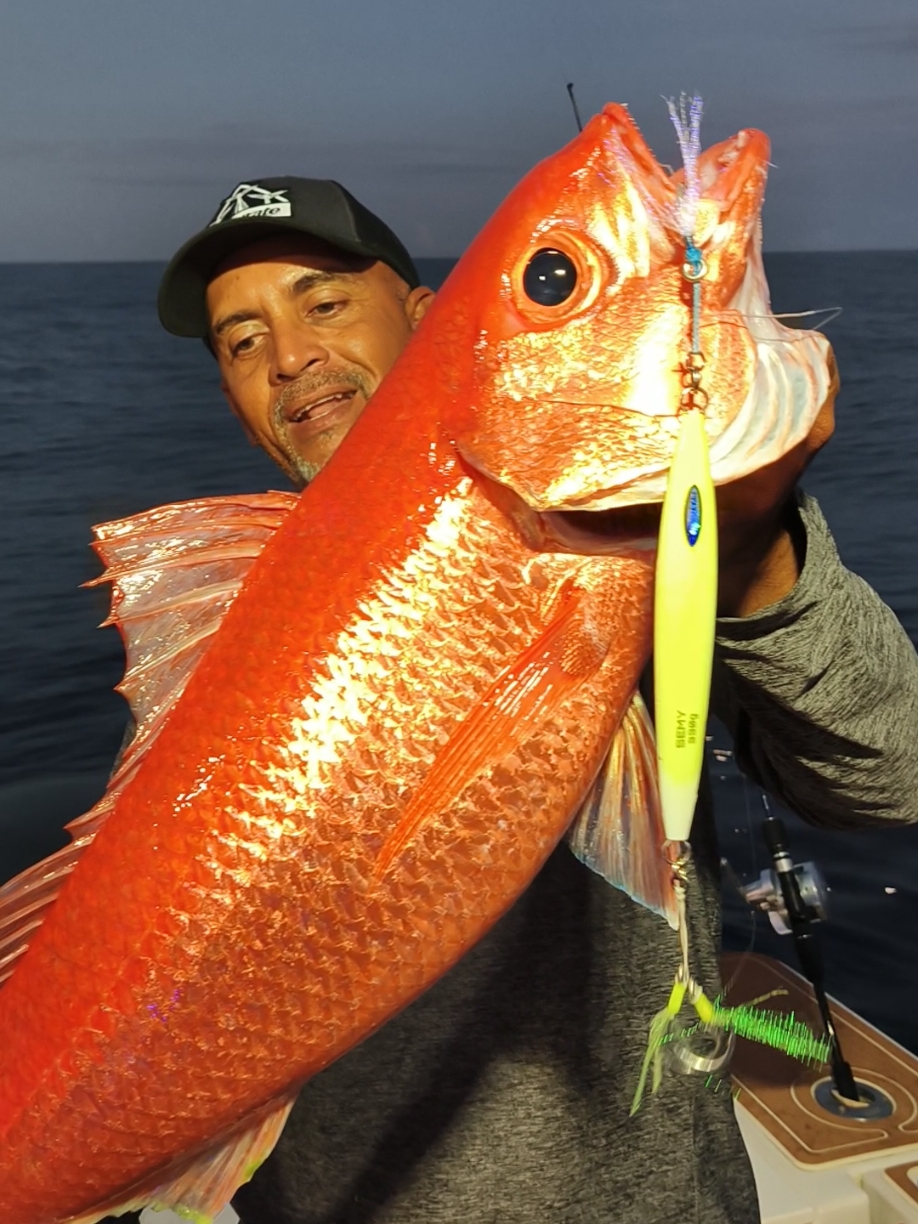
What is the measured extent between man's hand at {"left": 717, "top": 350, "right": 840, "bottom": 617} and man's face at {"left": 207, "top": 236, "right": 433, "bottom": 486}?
1.17 m

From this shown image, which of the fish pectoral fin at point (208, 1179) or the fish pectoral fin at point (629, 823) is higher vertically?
the fish pectoral fin at point (629, 823)

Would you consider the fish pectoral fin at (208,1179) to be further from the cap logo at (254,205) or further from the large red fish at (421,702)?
the cap logo at (254,205)

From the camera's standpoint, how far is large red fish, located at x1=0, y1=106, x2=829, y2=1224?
1410mm

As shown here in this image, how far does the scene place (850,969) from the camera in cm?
601

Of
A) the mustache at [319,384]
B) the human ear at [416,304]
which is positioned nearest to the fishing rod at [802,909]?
the human ear at [416,304]

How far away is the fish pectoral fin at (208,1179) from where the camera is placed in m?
1.65

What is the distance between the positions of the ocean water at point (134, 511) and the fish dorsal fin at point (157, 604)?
2.95 feet

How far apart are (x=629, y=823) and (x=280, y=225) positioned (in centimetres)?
166

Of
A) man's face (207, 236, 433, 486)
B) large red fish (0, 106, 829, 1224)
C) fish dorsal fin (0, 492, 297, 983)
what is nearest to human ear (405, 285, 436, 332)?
man's face (207, 236, 433, 486)

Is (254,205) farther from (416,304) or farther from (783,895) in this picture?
(783,895)

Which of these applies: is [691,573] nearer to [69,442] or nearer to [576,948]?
[576,948]

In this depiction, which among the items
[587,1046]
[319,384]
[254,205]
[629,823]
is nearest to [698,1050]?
[629,823]

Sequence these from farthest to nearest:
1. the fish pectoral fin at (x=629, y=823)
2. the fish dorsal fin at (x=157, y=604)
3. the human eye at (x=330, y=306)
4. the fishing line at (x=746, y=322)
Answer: the human eye at (x=330, y=306)
the fish dorsal fin at (x=157, y=604)
the fish pectoral fin at (x=629, y=823)
the fishing line at (x=746, y=322)

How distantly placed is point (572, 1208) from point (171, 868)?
3.06 ft
